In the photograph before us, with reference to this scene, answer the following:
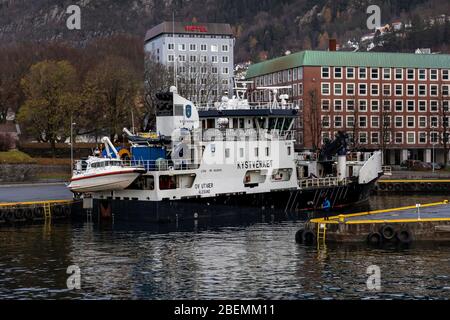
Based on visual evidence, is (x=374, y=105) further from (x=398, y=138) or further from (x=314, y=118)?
(x=314, y=118)

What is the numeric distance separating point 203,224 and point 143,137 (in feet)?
32.9

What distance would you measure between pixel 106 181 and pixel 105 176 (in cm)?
42

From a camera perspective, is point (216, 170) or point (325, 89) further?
point (325, 89)

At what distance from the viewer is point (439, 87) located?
141m

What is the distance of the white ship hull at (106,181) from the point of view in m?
62.3

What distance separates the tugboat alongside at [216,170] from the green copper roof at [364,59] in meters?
59.6

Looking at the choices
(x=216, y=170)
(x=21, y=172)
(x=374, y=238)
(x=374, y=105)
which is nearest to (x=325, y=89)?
(x=374, y=105)

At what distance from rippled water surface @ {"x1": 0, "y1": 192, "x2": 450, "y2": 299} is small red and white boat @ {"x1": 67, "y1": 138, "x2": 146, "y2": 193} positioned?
429 centimetres

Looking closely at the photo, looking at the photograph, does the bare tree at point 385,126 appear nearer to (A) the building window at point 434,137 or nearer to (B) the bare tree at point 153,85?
(A) the building window at point 434,137

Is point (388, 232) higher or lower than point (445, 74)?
lower

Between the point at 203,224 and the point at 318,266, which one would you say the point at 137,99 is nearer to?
the point at 203,224

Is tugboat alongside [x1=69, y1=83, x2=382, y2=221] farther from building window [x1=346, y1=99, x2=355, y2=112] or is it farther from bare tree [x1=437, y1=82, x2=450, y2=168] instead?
bare tree [x1=437, y1=82, x2=450, y2=168]

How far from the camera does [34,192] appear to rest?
93.2 m

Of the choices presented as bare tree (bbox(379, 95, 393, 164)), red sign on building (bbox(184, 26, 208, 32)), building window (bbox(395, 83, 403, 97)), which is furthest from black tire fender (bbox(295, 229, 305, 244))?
red sign on building (bbox(184, 26, 208, 32))
